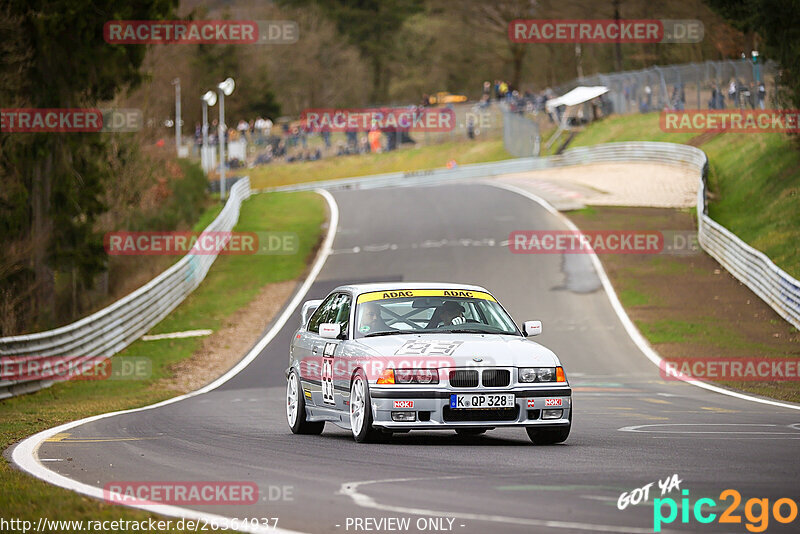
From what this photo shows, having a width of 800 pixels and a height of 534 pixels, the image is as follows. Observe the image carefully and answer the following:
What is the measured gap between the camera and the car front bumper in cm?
1054

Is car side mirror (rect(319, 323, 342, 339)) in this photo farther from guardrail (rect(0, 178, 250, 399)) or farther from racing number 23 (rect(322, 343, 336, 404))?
guardrail (rect(0, 178, 250, 399))

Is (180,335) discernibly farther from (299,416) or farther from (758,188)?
(758,188)

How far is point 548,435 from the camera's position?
10992 millimetres

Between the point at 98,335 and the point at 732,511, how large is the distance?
65.7 ft

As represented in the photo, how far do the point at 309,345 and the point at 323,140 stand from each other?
227 ft

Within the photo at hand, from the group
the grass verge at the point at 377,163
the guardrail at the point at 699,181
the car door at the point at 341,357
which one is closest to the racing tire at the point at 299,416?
the car door at the point at 341,357

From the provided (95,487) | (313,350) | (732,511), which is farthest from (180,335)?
(732,511)

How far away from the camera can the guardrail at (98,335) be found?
2023 centimetres

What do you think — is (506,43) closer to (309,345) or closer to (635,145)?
(635,145)

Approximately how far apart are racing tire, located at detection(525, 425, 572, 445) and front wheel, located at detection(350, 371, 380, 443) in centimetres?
146

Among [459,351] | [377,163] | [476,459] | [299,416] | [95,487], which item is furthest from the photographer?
[377,163]

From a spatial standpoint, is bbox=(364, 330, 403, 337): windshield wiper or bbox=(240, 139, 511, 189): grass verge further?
bbox=(240, 139, 511, 189): grass verge

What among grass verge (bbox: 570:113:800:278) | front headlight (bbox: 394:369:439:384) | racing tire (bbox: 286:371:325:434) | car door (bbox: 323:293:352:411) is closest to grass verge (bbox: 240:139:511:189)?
grass verge (bbox: 570:113:800:278)

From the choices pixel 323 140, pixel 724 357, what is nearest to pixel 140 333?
pixel 724 357
